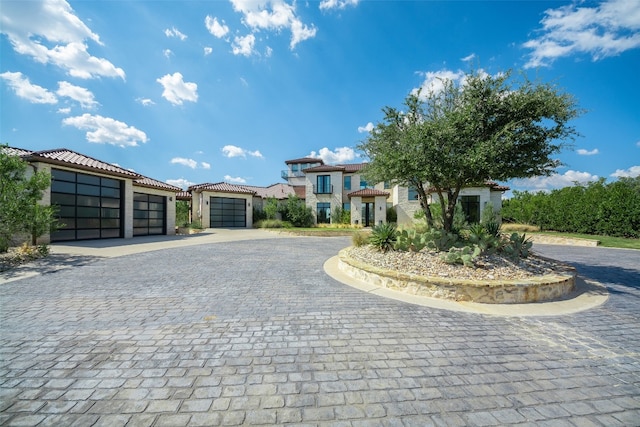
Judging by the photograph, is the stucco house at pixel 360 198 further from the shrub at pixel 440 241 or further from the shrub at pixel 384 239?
the shrub at pixel 440 241

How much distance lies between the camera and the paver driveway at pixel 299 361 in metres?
2.21

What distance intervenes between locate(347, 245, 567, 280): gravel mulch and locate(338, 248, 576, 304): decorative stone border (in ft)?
1.25

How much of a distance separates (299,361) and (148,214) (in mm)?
19807

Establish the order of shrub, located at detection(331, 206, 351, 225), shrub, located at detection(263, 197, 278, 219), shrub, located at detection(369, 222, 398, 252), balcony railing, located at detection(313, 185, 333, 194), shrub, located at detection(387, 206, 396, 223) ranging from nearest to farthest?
shrub, located at detection(369, 222, 398, 252) → shrub, located at detection(263, 197, 278, 219) → shrub, located at detection(387, 206, 396, 223) → shrub, located at detection(331, 206, 351, 225) → balcony railing, located at detection(313, 185, 333, 194)

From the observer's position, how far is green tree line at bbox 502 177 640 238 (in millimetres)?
Answer: 15312

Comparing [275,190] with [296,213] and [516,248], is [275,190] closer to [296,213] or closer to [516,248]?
[296,213]

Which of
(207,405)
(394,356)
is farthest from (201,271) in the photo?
(394,356)

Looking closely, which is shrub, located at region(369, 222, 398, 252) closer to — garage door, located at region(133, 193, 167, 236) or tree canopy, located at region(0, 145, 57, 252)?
tree canopy, located at region(0, 145, 57, 252)

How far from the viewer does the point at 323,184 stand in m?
27.7

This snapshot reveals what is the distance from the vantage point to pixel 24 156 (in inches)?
437

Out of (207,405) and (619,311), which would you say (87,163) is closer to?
(207,405)

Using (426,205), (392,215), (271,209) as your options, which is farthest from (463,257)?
(271,209)

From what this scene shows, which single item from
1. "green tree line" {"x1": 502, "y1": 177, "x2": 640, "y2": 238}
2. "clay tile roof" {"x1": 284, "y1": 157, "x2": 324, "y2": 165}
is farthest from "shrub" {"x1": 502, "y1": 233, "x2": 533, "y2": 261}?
"clay tile roof" {"x1": 284, "y1": 157, "x2": 324, "y2": 165}

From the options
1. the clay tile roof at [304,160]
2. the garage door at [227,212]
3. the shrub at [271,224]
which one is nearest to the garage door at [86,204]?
the garage door at [227,212]
